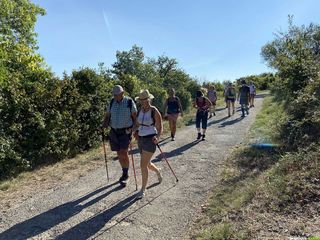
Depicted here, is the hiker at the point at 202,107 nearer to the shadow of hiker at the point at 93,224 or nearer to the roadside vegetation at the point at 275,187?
the roadside vegetation at the point at 275,187

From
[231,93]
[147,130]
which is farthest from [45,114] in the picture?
[231,93]

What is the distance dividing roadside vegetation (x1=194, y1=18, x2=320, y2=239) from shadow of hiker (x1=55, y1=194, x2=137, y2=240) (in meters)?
1.42

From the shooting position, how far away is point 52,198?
7.16 m

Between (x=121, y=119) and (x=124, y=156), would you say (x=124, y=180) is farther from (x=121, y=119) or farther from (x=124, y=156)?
(x=121, y=119)

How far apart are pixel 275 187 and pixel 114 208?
270 cm

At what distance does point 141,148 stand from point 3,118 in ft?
11.7

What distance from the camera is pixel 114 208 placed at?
6406mm

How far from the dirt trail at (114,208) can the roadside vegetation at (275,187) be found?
39cm

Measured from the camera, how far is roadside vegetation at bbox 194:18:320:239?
16.6ft

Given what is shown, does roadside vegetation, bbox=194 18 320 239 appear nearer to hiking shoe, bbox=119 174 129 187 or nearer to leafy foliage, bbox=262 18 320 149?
leafy foliage, bbox=262 18 320 149

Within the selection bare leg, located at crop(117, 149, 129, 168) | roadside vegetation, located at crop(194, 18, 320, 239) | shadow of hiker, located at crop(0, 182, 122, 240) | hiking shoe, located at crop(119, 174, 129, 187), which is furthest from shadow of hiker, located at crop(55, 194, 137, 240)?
roadside vegetation, located at crop(194, 18, 320, 239)

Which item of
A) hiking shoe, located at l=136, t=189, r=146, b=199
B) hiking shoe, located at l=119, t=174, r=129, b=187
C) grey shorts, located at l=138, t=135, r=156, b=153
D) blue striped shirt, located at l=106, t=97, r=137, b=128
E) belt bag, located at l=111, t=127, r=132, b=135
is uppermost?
blue striped shirt, located at l=106, t=97, r=137, b=128

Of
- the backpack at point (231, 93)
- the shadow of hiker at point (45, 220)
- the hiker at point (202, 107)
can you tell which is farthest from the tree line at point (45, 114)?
the backpack at point (231, 93)

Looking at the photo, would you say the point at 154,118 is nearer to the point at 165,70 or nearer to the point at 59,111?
the point at 59,111
